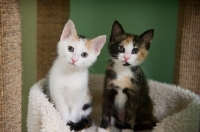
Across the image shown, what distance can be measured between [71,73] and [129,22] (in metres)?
0.72

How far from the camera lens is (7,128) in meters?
0.96

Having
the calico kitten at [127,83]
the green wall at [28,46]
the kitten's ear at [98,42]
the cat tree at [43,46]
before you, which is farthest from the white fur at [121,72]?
the green wall at [28,46]

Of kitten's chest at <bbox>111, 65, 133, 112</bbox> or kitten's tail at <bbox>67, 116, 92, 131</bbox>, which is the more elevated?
kitten's chest at <bbox>111, 65, 133, 112</bbox>

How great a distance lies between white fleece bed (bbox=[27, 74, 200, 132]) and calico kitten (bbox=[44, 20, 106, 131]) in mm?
82

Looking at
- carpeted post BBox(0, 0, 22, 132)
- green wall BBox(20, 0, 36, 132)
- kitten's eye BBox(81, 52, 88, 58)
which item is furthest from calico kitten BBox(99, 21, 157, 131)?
green wall BBox(20, 0, 36, 132)

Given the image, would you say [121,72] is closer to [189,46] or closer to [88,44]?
[88,44]

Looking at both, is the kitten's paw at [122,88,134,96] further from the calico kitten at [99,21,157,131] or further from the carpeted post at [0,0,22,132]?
the carpeted post at [0,0,22,132]

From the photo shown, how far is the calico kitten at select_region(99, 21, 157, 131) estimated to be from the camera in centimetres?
116

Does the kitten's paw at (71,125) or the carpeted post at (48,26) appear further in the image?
the carpeted post at (48,26)

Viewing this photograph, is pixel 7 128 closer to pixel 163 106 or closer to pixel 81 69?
pixel 81 69

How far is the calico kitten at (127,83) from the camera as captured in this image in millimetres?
1164

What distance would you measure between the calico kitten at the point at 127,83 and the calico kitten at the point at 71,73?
9 cm

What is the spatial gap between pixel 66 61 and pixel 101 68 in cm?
69

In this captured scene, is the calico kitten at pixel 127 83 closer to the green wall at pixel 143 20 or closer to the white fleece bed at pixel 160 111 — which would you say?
the white fleece bed at pixel 160 111
